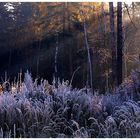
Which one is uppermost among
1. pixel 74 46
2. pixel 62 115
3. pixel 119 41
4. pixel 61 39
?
pixel 119 41

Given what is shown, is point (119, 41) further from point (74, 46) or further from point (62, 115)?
point (74, 46)

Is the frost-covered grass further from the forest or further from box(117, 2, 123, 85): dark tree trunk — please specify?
box(117, 2, 123, 85): dark tree trunk

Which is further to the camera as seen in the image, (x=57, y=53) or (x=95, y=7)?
(x=57, y=53)

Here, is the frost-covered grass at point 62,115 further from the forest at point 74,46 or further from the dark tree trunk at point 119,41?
the dark tree trunk at point 119,41

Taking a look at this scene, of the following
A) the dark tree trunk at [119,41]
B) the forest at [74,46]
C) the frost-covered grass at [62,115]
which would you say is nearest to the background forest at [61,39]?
the forest at [74,46]

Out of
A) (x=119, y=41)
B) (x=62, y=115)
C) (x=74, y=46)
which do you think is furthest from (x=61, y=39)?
(x=62, y=115)

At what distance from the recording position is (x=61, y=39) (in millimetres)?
17297

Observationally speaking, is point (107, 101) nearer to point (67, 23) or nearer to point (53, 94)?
point (53, 94)

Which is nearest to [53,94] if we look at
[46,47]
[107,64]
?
[107,64]

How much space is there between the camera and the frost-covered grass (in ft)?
19.8

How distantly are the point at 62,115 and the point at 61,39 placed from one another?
1100 centimetres

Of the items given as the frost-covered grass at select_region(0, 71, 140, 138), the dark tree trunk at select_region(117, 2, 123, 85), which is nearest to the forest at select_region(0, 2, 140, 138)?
the dark tree trunk at select_region(117, 2, 123, 85)

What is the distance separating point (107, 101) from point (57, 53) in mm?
11258

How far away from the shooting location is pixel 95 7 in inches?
648
